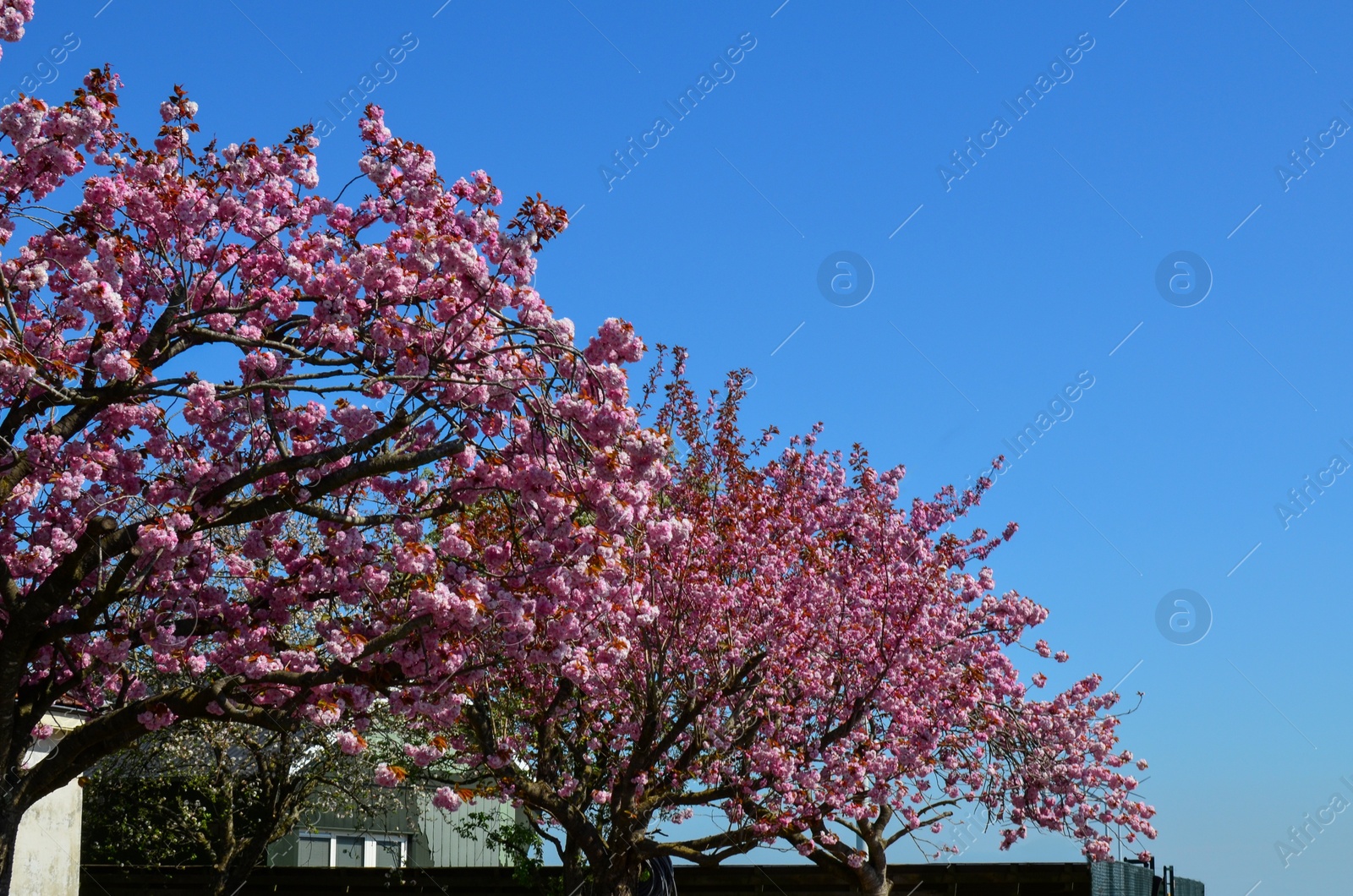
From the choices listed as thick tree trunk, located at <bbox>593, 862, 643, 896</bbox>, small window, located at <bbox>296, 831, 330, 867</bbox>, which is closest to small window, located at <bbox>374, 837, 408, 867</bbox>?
small window, located at <bbox>296, 831, 330, 867</bbox>

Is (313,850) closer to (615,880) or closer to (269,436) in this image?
(615,880)

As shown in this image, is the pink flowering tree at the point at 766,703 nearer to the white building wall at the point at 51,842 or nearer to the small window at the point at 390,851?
the white building wall at the point at 51,842

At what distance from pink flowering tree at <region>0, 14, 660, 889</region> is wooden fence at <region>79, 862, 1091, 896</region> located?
10622mm

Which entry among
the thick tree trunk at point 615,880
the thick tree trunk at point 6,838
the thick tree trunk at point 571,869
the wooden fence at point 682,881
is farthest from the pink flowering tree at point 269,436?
the wooden fence at point 682,881

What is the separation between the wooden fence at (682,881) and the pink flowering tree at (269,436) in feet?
34.8

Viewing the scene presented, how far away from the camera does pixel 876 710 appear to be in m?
15.4

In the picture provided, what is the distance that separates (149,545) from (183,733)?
11903 millimetres

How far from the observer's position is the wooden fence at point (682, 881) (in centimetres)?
1822

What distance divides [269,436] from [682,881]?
1204cm

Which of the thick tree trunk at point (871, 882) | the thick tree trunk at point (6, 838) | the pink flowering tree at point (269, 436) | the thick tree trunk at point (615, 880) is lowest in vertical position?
the thick tree trunk at point (871, 882)

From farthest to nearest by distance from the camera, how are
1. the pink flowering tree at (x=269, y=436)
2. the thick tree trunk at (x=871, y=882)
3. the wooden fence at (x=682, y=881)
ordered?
the wooden fence at (x=682, y=881) → the thick tree trunk at (x=871, y=882) → the pink flowering tree at (x=269, y=436)

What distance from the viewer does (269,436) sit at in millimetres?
10484

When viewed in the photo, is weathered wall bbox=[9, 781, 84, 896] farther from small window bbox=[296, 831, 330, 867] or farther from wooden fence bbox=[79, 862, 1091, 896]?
small window bbox=[296, 831, 330, 867]

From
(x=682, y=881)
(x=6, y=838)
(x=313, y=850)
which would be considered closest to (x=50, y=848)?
(x=6, y=838)
